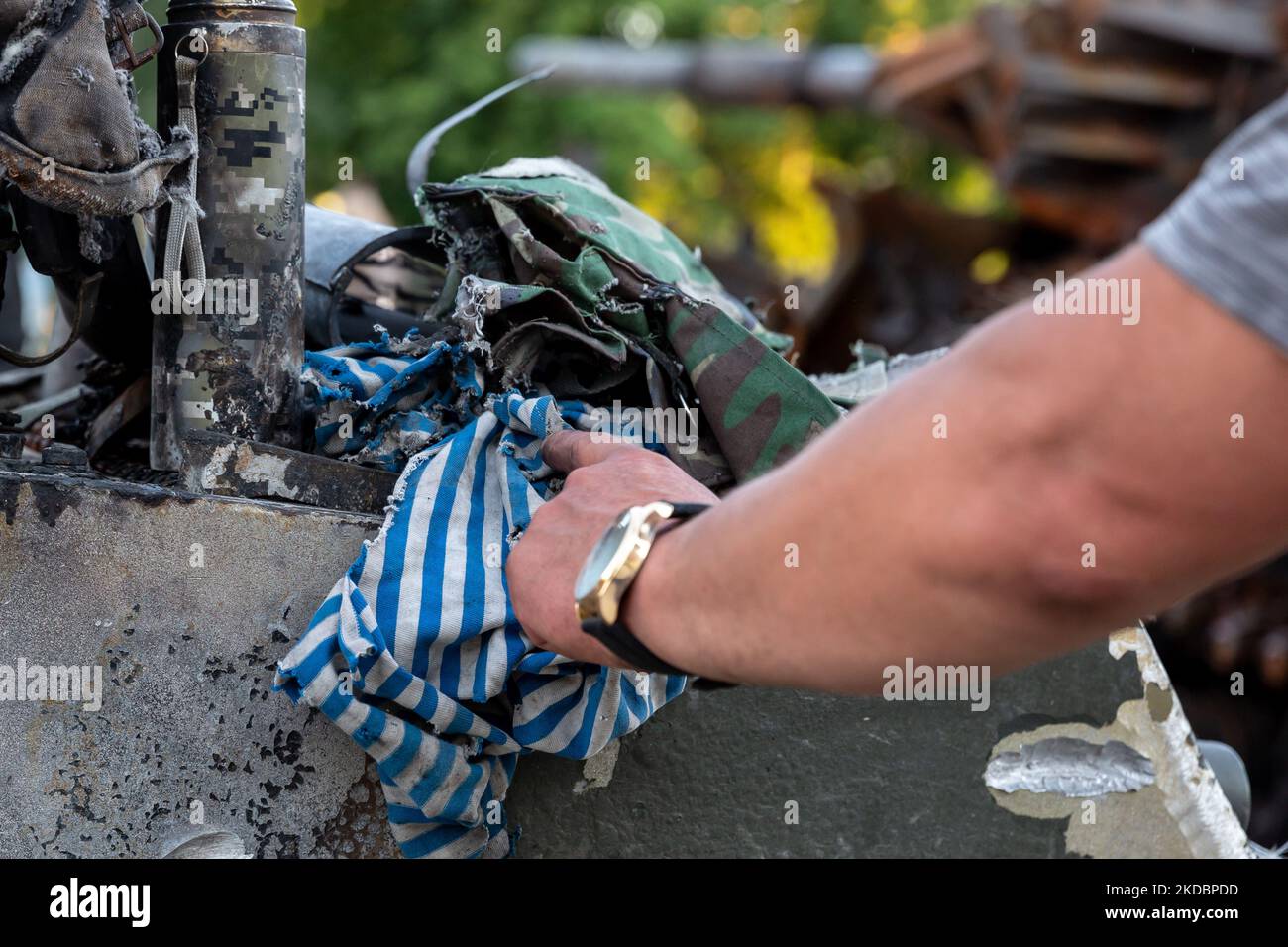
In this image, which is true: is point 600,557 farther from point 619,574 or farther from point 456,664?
point 456,664

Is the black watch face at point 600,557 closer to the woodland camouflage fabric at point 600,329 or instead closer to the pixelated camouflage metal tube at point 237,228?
the woodland camouflage fabric at point 600,329

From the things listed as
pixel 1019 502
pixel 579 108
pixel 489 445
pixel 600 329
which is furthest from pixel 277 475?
pixel 579 108

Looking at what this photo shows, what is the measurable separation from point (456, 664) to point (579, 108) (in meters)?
13.1

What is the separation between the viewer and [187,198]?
2.06m

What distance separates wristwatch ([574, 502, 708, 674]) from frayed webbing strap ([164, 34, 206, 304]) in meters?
0.99

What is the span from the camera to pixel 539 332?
7.19 feet

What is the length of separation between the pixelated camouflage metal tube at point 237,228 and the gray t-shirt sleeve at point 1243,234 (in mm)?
1518

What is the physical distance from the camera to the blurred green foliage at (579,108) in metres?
14.3

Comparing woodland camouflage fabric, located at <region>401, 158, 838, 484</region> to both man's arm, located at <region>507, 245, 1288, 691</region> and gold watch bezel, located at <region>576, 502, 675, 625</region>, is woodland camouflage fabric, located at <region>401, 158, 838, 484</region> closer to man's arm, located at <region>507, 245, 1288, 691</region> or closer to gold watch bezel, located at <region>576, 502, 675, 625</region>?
gold watch bezel, located at <region>576, 502, 675, 625</region>

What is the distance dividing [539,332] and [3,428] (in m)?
0.92

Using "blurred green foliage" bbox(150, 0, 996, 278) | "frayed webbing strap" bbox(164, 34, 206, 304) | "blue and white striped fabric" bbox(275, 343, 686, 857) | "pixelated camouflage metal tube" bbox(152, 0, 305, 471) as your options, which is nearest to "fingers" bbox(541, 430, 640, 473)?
"blue and white striped fabric" bbox(275, 343, 686, 857)

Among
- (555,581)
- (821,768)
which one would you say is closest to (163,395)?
→ (555,581)

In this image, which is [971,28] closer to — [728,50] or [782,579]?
[728,50]

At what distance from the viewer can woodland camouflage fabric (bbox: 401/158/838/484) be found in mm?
2133
